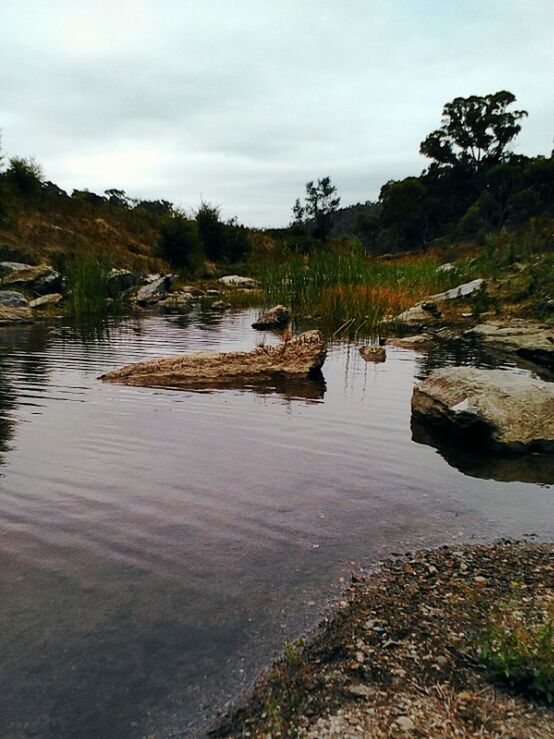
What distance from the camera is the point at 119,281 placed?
2786cm

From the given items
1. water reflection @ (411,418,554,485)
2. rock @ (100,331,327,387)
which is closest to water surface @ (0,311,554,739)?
water reflection @ (411,418,554,485)

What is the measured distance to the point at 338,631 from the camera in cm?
243

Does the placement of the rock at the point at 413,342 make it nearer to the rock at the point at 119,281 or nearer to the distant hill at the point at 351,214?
the rock at the point at 119,281

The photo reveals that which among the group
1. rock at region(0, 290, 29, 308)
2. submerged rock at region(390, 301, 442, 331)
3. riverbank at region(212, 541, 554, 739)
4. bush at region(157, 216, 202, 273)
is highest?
bush at region(157, 216, 202, 273)

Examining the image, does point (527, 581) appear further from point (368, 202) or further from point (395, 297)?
point (368, 202)

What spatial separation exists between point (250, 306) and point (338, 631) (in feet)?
75.1

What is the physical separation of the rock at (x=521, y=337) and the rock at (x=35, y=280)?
1874 centimetres

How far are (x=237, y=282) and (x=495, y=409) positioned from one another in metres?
31.7

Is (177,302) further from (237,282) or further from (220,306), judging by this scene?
(237,282)

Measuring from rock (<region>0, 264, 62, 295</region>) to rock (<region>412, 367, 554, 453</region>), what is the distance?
22.0 m

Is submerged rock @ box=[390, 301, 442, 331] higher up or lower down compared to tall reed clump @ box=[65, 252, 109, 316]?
lower down

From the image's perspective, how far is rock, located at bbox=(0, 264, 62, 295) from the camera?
23.5m

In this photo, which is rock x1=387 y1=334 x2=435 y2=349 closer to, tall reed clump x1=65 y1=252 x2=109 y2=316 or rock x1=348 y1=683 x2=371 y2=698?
rock x1=348 y1=683 x2=371 y2=698

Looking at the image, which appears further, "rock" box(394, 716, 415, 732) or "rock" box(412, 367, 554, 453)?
"rock" box(412, 367, 554, 453)
